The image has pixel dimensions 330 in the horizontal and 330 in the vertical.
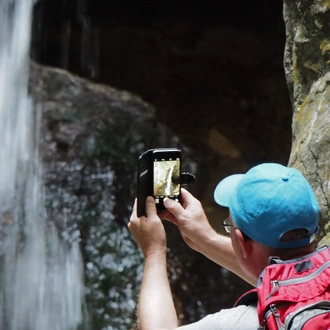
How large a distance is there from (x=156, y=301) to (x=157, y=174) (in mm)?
368

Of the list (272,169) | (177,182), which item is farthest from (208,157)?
(272,169)

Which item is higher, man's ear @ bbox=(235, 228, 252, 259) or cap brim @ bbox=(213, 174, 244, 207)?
cap brim @ bbox=(213, 174, 244, 207)

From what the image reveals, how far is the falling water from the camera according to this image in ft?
14.1

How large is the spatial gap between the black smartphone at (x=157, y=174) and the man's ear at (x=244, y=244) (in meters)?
0.37

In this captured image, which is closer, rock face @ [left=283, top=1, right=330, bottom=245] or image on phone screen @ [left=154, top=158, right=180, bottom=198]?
image on phone screen @ [left=154, top=158, right=180, bottom=198]

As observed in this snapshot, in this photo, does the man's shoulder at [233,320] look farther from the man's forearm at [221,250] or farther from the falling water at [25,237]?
the falling water at [25,237]

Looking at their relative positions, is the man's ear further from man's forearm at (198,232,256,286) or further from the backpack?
man's forearm at (198,232,256,286)

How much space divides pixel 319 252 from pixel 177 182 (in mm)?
538

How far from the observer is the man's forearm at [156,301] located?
131 centimetres

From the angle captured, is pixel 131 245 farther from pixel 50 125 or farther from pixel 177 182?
pixel 177 182

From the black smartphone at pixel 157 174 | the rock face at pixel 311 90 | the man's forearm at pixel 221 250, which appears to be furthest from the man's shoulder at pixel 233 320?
the rock face at pixel 311 90

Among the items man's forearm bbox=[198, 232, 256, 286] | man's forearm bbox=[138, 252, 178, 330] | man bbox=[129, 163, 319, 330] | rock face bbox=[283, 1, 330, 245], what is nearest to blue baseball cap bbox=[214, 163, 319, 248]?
man bbox=[129, 163, 319, 330]

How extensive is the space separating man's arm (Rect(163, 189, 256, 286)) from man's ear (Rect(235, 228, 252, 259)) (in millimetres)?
397

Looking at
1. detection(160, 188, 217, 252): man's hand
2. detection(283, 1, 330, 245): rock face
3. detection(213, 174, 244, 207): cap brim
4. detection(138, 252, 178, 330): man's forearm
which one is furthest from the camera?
detection(283, 1, 330, 245): rock face
